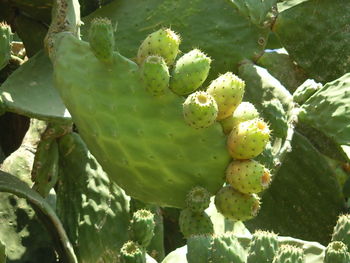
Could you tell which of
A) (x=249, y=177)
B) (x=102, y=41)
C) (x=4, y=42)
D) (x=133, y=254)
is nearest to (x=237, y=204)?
(x=249, y=177)

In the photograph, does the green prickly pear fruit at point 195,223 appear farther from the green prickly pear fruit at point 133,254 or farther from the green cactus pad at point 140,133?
the green prickly pear fruit at point 133,254

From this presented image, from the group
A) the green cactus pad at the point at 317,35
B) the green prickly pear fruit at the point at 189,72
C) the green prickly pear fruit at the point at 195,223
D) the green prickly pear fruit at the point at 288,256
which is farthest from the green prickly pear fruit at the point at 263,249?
the green cactus pad at the point at 317,35

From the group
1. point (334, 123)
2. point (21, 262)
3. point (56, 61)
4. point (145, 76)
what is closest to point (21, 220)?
point (21, 262)

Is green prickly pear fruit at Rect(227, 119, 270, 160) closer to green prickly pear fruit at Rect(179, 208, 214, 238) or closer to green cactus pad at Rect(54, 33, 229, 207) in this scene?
green cactus pad at Rect(54, 33, 229, 207)

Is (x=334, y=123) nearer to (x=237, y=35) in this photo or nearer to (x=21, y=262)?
(x=237, y=35)

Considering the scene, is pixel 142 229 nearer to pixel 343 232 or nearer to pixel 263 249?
pixel 263 249

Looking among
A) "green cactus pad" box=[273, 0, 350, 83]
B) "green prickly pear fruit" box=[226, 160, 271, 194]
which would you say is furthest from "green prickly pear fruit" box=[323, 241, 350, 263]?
"green cactus pad" box=[273, 0, 350, 83]
